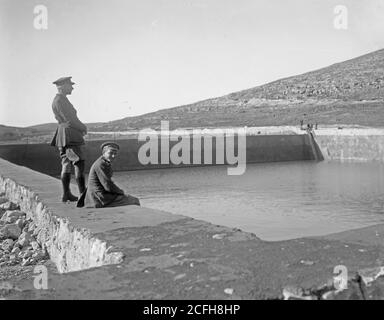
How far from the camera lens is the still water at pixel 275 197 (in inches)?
362

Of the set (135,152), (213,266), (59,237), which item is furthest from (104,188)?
(135,152)

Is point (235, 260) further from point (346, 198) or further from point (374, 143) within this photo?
point (374, 143)

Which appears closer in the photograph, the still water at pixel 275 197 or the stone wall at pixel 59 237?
the stone wall at pixel 59 237

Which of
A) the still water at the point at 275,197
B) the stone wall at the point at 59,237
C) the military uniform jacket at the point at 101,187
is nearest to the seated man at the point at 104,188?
the military uniform jacket at the point at 101,187

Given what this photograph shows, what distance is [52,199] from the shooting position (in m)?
6.33

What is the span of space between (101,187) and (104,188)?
37 millimetres

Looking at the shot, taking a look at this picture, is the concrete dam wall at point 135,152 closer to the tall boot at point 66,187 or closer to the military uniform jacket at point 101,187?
the tall boot at point 66,187

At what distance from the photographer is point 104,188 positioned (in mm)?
5402

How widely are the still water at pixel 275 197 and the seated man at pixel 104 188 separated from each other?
10.3 ft

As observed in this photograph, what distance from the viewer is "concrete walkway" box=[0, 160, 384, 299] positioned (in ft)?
8.27

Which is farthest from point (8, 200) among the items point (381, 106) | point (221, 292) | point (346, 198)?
point (381, 106)

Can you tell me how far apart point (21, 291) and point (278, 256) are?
5.26ft

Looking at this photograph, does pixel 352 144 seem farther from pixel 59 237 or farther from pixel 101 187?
pixel 59 237

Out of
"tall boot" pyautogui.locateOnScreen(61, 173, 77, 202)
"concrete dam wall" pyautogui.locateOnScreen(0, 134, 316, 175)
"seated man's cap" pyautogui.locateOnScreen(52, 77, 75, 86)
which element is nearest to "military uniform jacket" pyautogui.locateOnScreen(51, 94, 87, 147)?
"seated man's cap" pyautogui.locateOnScreen(52, 77, 75, 86)
